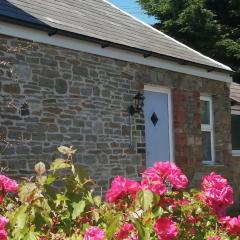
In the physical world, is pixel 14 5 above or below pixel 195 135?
above

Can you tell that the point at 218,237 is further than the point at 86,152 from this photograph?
No

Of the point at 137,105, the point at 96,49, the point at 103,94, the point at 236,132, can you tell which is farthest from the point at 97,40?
the point at 236,132

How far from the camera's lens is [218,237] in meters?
3.24

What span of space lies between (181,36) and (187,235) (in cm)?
1973

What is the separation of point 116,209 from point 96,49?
6.68 metres

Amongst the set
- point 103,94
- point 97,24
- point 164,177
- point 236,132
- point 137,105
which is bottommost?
point 164,177

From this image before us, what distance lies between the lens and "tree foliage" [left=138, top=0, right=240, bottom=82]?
21641mm

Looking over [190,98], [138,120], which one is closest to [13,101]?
[138,120]

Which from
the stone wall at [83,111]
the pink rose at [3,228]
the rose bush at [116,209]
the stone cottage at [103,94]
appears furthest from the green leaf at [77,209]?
the stone wall at [83,111]

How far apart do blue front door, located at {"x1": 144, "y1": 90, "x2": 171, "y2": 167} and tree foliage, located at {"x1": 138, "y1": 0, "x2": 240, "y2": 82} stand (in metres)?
10.8

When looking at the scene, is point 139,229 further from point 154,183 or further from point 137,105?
point 137,105

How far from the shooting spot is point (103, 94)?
9844 millimetres

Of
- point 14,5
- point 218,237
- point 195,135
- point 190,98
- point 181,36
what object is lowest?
point 218,237

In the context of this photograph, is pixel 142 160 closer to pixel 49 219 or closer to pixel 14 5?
pixel 14 5
